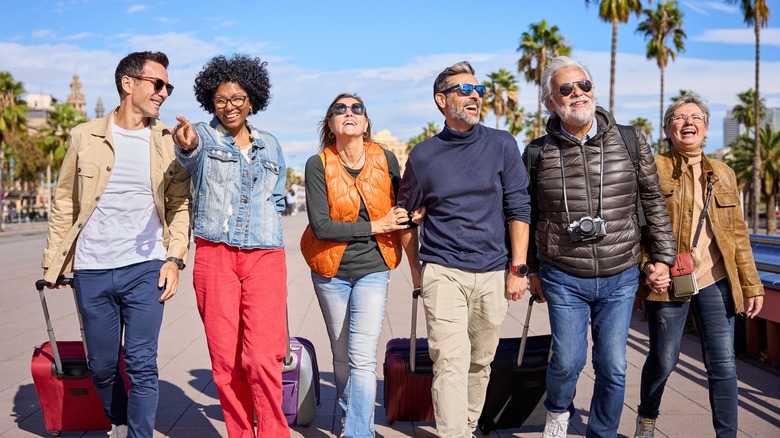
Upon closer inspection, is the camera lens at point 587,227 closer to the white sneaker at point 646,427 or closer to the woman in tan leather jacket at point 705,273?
the woman in tan leather jacket at point 705,273

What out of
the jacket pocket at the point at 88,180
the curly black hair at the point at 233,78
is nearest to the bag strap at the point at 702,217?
the curly black hair at the point at 233,78

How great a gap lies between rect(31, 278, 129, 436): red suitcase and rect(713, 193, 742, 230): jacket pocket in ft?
11.0

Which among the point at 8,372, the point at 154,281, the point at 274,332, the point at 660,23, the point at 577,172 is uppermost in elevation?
the point at 660,23

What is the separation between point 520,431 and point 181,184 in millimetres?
2408

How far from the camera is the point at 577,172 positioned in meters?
3.62

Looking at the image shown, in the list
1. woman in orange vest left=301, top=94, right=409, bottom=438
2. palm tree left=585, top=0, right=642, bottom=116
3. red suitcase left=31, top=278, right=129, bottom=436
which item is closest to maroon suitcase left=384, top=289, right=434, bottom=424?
woman in orange vest left=301, top=94, right=409, bottom=438

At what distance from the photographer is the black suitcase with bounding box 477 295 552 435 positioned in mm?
4059

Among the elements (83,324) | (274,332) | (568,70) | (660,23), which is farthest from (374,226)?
(660,23)

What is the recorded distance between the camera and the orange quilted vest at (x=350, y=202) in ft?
12.7

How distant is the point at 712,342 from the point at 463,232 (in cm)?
143

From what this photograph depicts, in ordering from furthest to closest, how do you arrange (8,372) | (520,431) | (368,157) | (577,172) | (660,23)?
(660,23)
(8,372)
(520,431)
(368,157)
(577,172)

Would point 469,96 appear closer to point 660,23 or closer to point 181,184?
point 181,184

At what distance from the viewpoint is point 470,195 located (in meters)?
3.67

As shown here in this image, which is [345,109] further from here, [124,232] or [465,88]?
[124,232]
